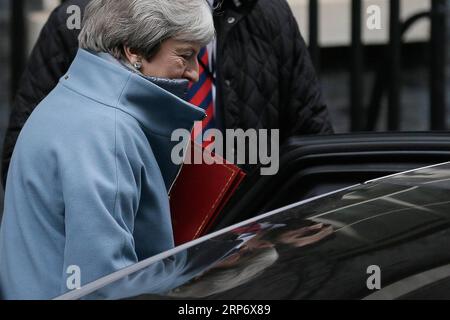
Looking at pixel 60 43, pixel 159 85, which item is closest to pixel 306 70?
pixel 60 43

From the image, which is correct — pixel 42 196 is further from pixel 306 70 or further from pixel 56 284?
pixel 306 70

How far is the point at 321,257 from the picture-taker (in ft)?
6.61

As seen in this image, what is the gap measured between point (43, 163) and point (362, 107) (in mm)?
4248

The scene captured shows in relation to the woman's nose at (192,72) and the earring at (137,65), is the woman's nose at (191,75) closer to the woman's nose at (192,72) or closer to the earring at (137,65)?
the woman's nose at (192,72)

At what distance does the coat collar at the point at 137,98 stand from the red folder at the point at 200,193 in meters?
0.12

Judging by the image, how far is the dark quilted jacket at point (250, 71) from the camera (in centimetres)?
367

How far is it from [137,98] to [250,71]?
1.15 m

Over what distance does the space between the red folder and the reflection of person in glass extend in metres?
0.56

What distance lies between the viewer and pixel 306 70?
3.88 metres

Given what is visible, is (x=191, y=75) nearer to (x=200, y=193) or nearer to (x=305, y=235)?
(x=200, y=193)

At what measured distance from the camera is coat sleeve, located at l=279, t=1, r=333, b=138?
3.85 m
